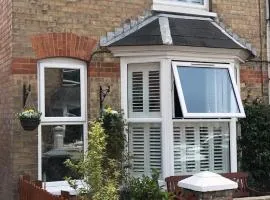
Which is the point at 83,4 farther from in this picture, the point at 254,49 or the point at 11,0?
the point at 254,49

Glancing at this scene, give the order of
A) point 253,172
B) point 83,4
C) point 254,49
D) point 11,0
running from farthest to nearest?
point 254,49 < point 253,172 < point 83,4 < point 11,0

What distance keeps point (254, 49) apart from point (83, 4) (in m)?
3.54

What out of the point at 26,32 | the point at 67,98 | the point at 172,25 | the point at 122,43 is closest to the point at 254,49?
the point at 172,25

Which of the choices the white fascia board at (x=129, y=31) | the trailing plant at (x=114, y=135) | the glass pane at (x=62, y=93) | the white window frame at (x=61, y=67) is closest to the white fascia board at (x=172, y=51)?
the white fascia board at (x=129, y=31)

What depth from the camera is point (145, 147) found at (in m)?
8.16

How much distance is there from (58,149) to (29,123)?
88cm

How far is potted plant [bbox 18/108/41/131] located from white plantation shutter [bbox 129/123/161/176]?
173 cm

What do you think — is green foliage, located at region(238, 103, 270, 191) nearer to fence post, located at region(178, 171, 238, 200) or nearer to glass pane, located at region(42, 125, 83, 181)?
glass pane, located at region(42, 125, 83, 181)

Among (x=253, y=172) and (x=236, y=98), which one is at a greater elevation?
(x=236, y=98)

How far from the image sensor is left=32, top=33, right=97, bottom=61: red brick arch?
25.1 feet

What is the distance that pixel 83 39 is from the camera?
7.96 m

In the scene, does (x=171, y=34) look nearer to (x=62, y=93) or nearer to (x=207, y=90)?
(x=207, y=90)

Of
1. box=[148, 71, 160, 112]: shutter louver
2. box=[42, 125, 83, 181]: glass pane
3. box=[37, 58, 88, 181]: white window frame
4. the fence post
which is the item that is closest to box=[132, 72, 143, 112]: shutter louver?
box=[148, 71, 160, 112]: shutter louver

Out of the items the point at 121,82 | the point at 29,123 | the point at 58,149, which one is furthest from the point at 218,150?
the point at 29,123
